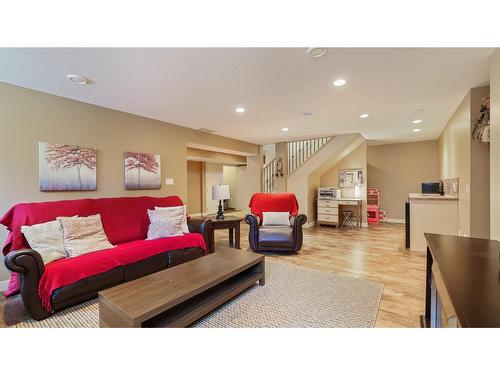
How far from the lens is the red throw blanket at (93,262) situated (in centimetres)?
177

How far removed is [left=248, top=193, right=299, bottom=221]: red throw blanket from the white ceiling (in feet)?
4.81

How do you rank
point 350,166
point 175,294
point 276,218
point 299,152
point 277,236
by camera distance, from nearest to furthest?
point 175,294 < point 277,236 < point 276,218 < point 350,166 < point 299,152

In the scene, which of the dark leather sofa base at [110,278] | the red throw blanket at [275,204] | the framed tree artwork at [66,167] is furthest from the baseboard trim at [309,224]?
the framed tree artwork at [66,167]

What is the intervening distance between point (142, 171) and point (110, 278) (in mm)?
1858

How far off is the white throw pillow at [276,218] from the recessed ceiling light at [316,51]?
2.52 metres

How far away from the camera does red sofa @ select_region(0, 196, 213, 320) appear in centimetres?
173

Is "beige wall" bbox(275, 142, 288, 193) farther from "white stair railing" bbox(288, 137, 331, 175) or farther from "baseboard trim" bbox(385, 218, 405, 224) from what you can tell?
"baseboard trim" bbox(385, 218, 405, 224)

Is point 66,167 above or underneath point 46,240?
above

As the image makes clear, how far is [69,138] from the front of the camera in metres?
2.74

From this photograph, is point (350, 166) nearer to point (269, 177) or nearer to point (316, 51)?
point (269, 177)

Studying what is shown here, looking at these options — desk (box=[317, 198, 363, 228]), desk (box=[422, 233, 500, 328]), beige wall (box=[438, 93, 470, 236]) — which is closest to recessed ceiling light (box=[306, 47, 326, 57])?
desk (box=[422, 233, 500, 328])

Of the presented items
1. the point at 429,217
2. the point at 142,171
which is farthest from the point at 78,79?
the point at 429,217

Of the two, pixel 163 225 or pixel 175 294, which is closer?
pixel 175 294
